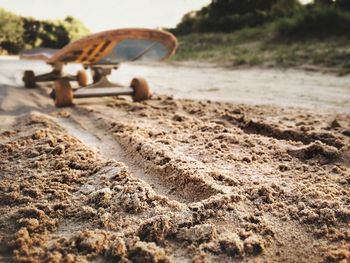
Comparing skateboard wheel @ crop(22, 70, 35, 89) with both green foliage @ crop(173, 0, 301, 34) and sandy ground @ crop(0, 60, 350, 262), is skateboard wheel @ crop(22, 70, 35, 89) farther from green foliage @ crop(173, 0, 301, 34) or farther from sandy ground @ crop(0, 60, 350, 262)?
green foliage @ crop(173, 0, 301, 34)

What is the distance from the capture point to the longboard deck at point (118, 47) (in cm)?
335

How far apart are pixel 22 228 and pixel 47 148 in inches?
33.1

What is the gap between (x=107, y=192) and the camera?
1479 millimetres

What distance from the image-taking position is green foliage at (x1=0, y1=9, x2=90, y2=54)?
15162 millimetres

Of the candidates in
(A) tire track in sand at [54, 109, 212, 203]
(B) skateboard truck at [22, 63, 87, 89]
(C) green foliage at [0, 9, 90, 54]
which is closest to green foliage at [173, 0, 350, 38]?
(C) green foliage at [0, 9, 90, 54]

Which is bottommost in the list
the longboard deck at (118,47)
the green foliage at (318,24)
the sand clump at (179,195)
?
the sand clump at (179,195)

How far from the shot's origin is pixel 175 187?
A: 1.62 metres

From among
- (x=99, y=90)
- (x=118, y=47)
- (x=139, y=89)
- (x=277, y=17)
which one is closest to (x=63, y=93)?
(x=99, y=90)

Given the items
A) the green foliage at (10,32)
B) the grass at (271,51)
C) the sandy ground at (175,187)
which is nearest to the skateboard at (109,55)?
the sandy ground at (175,187)

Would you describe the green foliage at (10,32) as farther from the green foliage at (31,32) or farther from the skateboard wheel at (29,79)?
the skateboard wheel at (29,79)

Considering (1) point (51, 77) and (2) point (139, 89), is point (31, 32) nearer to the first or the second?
(1) point (51, 77)

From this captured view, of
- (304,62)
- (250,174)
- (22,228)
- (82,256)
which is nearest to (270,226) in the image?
(250,174)

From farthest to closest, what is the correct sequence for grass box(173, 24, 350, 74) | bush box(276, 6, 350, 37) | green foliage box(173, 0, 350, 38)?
green foliage box(173, 0, 350, 38)
bush box(276, 6, 350, 37)
grass box(173, 24, 350, 74)

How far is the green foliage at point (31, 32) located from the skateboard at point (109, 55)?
12753mm
